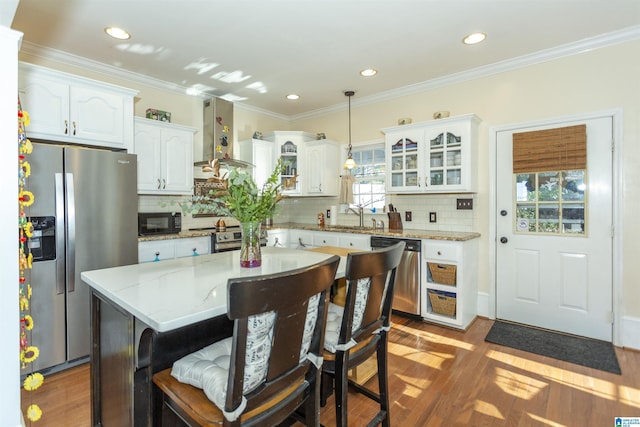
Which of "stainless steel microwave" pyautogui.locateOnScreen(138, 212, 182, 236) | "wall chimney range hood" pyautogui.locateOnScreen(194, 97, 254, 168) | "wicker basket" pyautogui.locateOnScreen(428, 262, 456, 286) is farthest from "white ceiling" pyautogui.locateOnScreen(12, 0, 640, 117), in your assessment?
"wicker basket" pyautogui.locateOnScreen(428, 262, 456, 286)

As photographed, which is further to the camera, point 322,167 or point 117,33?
point 322,167

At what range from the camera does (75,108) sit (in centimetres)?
280

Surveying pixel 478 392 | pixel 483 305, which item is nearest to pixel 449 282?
pixel 483 305

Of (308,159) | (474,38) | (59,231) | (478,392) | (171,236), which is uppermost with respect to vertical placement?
(474,38)

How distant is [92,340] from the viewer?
5.25ft

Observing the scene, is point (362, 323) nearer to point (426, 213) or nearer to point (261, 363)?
point (261, 363)

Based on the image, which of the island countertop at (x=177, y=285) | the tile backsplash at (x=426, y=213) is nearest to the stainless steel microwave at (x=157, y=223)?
the tile backsplash at (x=426, y=213)

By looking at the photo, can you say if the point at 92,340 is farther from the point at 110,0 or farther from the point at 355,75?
the point at 355,75

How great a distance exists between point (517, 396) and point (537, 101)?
9.06 feet

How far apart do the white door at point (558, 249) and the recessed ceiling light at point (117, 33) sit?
3797 mm

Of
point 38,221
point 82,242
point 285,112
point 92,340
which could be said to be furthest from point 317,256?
point 285,112

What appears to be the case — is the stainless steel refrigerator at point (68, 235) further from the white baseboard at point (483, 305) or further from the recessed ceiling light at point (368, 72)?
the white baseboard at point (483, 305)

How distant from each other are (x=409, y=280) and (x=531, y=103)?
223 cm

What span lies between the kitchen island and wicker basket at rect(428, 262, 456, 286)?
1.92 metres
